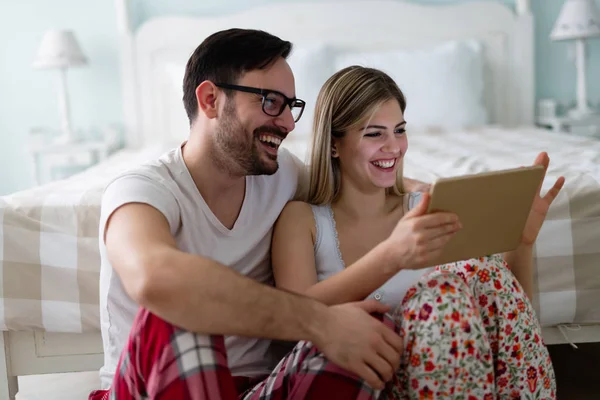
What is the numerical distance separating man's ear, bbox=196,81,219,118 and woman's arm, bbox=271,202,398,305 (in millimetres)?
264

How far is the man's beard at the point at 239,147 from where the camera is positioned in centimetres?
133

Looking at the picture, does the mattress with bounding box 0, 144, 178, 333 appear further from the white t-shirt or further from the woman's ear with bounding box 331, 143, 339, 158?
the woman's ear with bounding box 331, 143, 339, 158

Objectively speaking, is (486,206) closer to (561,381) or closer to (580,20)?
(561,381)

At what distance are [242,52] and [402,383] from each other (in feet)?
2.15

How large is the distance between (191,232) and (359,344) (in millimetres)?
406

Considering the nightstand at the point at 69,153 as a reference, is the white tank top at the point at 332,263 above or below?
below

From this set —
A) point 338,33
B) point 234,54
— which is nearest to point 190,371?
point 234,54

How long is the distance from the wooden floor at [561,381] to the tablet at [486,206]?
81cm

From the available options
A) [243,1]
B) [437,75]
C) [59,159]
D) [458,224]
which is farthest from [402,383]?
[243,1]

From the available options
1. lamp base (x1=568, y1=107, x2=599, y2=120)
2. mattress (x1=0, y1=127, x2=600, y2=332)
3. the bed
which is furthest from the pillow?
mattress (x1=0, y1=127, x2=600, y2=332)

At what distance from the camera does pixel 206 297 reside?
99 centimetres

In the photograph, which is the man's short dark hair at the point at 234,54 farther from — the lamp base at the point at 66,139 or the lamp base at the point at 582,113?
the lamp base at the point at 582,113

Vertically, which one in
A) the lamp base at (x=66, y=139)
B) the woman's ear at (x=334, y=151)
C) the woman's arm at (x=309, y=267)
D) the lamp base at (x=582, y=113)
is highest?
the woman's ear at (x=334, y=151)

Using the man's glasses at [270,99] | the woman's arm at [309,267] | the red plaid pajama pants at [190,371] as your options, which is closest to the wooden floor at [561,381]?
the woman's arm at [309,267]
